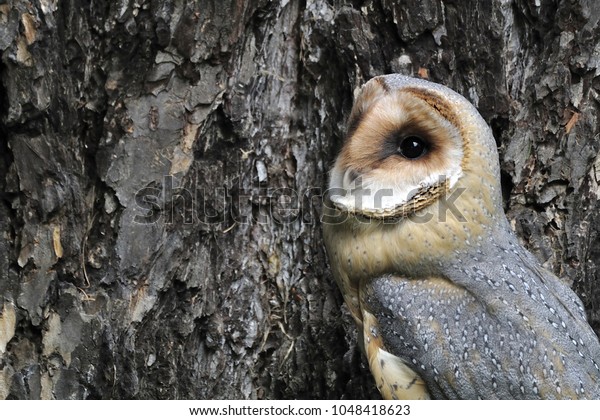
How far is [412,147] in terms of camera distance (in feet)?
6.98

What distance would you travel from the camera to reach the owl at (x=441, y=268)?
2.07m

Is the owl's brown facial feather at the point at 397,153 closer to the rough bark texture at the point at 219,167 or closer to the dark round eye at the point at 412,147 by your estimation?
the dark round eye at the point at 412,147

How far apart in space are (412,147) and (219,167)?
0.71 meters

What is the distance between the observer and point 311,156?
8.57 feet

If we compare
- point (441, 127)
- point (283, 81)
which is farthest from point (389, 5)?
point (441, 127)

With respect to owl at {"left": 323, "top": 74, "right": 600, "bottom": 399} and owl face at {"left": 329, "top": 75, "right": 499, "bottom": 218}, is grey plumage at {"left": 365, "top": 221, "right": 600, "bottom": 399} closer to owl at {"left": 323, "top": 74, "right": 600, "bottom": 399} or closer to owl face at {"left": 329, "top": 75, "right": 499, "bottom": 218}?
owl at {"left": 323, "top": 74, "right": 600, "bottom": 399}

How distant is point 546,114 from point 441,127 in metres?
0.75

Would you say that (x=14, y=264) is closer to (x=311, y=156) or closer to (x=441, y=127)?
(x=311, y=156)

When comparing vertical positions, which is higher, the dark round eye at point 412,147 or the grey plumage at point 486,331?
the dark round eye at point 412,147

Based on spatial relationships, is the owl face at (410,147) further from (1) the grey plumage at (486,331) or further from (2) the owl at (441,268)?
(1) the grey plumage at (486,331)

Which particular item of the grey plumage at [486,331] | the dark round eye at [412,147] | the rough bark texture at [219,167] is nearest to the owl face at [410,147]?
the dark round eye at [412,147]

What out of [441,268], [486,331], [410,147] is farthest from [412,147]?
[486,331]

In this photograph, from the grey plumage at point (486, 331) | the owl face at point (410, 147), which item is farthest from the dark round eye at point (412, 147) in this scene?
the grey plumage at point (486, 331)

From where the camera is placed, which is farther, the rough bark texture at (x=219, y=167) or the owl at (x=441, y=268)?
the rough bark texture at (x=219, y=167)
